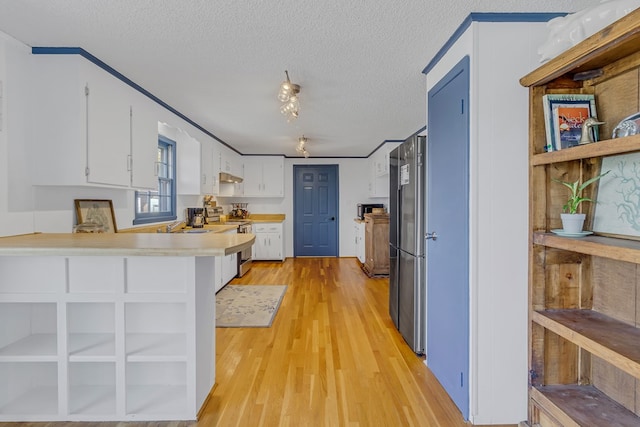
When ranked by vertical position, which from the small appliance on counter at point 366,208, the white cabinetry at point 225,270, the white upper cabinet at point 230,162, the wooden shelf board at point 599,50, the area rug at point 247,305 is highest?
the white upper cabinet at point 230,162

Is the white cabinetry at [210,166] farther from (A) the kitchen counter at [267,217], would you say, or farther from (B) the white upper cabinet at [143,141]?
(A) the kitchen counter at [267,217]

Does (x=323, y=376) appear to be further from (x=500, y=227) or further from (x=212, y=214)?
(x=212, y=214)

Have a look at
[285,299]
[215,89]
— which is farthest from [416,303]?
[215,89]

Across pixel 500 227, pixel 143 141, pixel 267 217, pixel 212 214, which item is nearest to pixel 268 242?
pixel 267 217

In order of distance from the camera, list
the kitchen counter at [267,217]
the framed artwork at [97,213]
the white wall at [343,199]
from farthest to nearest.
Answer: the white wall at [343,199], the kitchen counter at [267,217], the framed artwork at [97,213]

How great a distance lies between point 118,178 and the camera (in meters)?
2.52

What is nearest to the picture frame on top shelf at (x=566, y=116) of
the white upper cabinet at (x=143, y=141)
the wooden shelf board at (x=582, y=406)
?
the wooden shelf board at (x=582, y=406)

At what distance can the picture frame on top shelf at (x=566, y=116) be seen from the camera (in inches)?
52.3

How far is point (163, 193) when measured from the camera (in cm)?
402

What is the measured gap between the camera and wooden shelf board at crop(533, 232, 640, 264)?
3.24ft

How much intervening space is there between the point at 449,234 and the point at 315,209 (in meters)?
5.26

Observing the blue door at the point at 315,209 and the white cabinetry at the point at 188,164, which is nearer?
the white cabinetry at the point at 188,164

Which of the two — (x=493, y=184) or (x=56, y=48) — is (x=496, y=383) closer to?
(x=493, y=184)

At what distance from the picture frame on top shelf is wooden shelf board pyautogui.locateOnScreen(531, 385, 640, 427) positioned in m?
1.05
